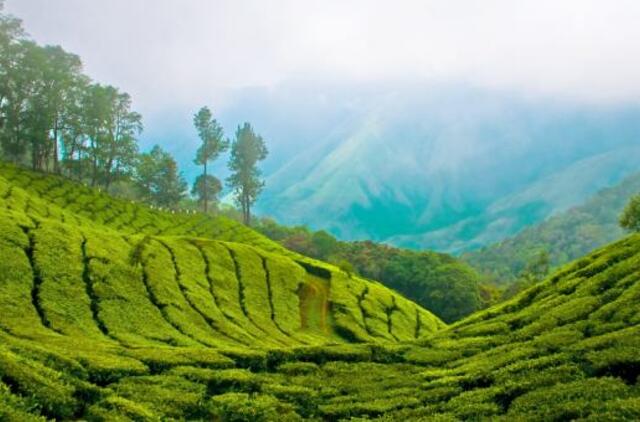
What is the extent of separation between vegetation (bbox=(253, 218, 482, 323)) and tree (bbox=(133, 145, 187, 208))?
31.8 m

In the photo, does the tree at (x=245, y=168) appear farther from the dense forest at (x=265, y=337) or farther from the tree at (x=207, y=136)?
the dense forest at (x=265, y=337)

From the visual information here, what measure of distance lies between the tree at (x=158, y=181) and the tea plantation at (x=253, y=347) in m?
76.5

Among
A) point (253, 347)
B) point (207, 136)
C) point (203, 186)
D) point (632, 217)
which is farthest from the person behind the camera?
A: point (203, 186)

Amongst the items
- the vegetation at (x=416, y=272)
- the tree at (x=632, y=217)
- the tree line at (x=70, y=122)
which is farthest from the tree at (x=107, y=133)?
the tree at (x=632, y=217)

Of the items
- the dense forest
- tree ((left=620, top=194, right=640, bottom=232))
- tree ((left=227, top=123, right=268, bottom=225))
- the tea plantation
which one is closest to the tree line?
tree ((left=227, top=123, right=268, bottom=225))

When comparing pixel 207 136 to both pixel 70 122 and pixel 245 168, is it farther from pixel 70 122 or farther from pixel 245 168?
pixel 70 122

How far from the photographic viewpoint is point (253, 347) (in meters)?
38.4

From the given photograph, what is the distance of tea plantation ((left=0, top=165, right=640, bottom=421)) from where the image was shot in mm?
21266

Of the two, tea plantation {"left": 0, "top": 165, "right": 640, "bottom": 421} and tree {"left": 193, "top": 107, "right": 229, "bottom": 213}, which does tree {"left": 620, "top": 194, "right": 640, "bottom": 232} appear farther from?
tree {"left": 193, "top": 107, "right": 229, "bottom": 213}

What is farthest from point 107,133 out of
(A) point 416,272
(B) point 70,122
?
(A) point 416,272

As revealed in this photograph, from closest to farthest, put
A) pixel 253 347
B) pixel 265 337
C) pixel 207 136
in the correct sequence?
pixel 253 347, pixel 265 337, pixel 207 136

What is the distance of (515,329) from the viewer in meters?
33.4

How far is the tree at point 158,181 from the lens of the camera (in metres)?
129

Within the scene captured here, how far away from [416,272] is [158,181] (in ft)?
198
